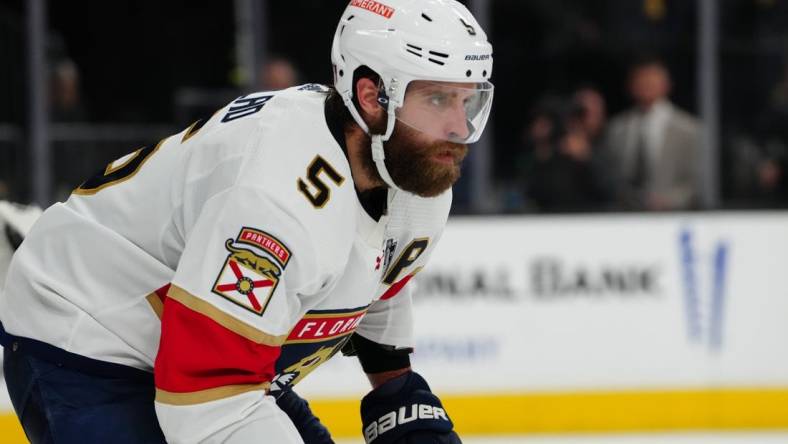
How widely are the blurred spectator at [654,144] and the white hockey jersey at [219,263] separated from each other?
3.10 m

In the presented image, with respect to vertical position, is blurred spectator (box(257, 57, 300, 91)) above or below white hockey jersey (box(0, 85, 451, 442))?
→ below

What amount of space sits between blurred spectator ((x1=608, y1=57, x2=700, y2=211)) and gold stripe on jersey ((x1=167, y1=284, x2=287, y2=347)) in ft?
11.5

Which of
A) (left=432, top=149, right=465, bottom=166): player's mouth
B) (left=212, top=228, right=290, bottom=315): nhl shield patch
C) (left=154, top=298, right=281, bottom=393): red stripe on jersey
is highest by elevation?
(left=432, top=149, right=465, bottom=166): player's mouth

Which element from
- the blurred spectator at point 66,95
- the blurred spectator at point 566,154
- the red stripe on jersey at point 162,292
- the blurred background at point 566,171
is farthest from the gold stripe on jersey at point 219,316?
the blurred spectator at point 66,95

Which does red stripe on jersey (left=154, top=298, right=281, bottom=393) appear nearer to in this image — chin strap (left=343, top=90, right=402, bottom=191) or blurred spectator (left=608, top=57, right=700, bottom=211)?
chin strap (left=343, top=90, right=402, bottom=191)

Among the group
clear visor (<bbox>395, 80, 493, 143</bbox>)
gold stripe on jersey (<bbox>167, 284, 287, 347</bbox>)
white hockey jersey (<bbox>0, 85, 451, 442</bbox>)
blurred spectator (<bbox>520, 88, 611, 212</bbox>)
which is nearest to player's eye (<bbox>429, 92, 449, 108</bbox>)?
clear visor (<bbox>395, 80, 493, 143</bbox>)

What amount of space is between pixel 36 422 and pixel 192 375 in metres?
0.33

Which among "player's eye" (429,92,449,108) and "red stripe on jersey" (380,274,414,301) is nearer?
"player's eye" (429,92,449,108)

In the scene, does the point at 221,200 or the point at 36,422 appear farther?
the point at 36,422

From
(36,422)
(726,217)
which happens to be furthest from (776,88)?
(36,422)

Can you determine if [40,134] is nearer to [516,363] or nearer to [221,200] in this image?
[516,363]

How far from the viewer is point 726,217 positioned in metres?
5.00

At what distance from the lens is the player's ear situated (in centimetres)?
207

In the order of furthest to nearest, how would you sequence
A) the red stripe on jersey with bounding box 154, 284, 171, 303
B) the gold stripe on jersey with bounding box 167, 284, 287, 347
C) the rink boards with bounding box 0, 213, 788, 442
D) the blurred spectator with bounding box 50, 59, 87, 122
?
the blurred spectator with bounding box 50, 59, 87, 122, the rink boards with bounding box 0, 213, 788, 442, the red stripe on jersey with bounding box 154, 284, 171, 303, the gold stripe on jersey with bounding box 167, 284, 287, 347
